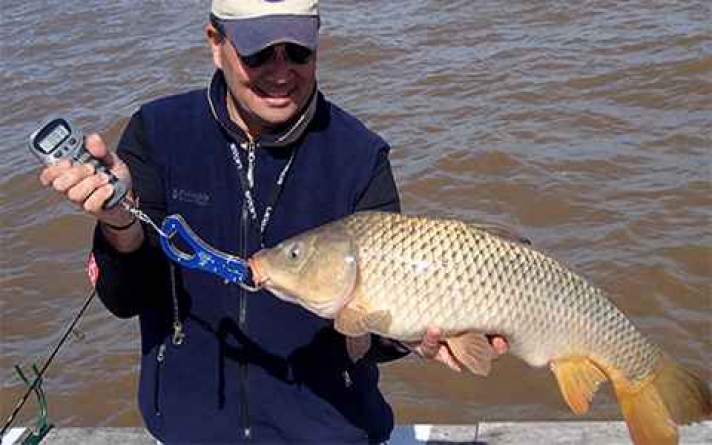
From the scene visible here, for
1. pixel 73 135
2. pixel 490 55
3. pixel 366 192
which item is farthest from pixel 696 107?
pixel 73 135

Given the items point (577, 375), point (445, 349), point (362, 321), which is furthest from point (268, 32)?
point (577, 375)

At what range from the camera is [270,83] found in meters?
2.77

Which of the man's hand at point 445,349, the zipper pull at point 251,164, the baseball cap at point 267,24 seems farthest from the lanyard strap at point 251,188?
the man's hand at point 445,349

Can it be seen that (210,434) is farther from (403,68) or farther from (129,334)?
(403,68)

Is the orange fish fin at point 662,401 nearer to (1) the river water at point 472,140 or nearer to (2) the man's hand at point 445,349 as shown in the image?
(2) the man's hand at point 445,349

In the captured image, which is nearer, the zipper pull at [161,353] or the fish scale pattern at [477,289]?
the fish scale pattern at [477,289]

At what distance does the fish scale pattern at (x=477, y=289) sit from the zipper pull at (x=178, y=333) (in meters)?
0.63

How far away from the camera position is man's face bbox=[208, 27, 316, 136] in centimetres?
275

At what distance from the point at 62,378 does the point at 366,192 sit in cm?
331

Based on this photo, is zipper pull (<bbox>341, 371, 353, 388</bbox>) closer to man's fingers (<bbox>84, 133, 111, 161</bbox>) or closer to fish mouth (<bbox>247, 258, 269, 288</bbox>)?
fish mouth (<bbox>247, 258, 269, 288</bbox>)

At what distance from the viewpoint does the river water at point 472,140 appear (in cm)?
552

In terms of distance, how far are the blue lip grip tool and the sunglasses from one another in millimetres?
457

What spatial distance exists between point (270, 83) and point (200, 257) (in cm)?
51

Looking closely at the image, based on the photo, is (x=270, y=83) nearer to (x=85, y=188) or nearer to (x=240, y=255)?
(x=240, y=255)
